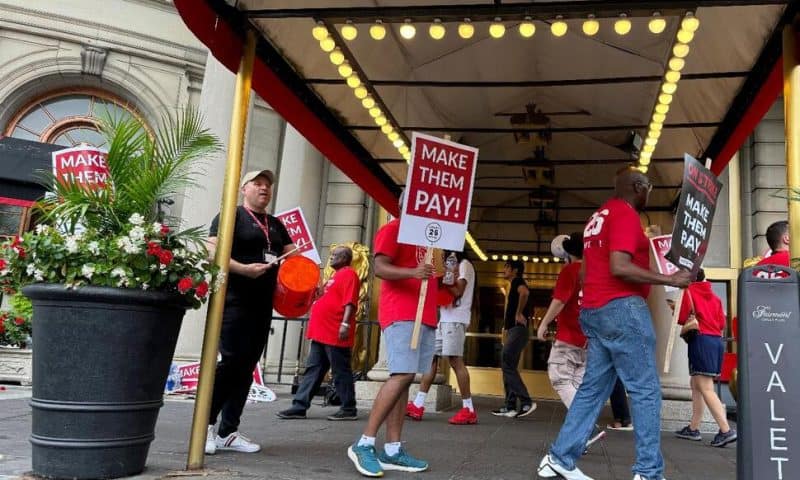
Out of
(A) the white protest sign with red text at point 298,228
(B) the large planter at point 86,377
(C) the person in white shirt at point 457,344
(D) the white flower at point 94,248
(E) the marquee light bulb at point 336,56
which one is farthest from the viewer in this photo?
(A) the white protest sign with red text at point 298,228

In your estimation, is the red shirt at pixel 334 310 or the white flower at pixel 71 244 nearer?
the white flower at pixel 71 244

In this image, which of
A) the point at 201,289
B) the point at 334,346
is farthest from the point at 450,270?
the point at 201,289

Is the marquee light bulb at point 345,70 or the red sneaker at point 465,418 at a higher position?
the marquee light bulb at point 345,70

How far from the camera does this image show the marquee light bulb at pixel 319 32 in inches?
214

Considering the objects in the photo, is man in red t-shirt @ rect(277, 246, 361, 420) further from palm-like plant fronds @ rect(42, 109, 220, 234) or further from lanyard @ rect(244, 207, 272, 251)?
palm-like plant fronds @ rect(42, 109, 220, 234)

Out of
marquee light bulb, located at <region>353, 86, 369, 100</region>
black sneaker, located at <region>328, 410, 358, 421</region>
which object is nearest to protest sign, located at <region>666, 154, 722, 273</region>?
marquee light bulb, located at <region>353, 86, 369, 100</region>

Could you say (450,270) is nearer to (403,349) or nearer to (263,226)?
(263,226)

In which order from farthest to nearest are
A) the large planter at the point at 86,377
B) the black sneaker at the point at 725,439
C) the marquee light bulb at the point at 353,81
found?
the black sneaker at the point at 725,439
the marquee light bulb at the point at 353,81
the large planter at the point at 86,377

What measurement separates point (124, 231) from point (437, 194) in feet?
7.04

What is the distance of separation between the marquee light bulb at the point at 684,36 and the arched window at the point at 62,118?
45.1 feet

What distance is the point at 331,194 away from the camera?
1519cm

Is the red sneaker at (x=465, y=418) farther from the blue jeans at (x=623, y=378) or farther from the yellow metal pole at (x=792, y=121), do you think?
the yellow metal pole at (x=792, y=121)

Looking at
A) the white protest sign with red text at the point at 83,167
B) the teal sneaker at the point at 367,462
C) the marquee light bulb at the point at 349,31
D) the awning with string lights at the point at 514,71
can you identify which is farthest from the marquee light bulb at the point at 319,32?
the teal sneaker at the point at 367,462

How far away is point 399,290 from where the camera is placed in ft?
14.3
